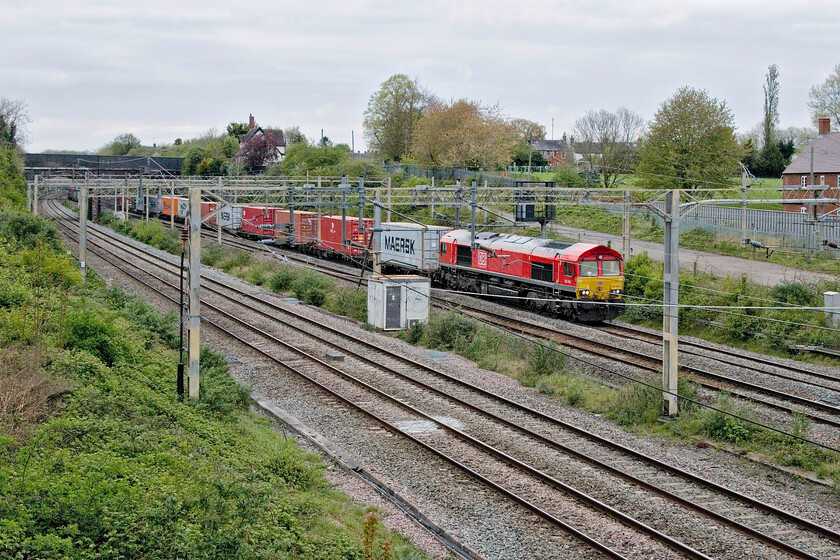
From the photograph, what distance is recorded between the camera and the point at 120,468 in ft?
33.4

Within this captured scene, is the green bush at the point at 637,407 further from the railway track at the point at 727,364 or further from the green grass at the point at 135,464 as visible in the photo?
the green grass at the point at 135,464

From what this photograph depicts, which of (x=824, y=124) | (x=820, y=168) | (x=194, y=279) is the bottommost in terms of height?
(x=194, y=279)

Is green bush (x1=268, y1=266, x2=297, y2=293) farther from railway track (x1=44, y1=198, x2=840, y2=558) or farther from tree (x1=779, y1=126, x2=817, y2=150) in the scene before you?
tree (x1=779, y1=126, x2=817, y2=150)

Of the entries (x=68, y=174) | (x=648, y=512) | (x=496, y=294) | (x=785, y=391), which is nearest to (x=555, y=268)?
(x=496, y=294)

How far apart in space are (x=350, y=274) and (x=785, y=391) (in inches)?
1006

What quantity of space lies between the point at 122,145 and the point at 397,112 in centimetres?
7158

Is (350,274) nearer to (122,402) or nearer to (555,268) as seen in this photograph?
(555,268)

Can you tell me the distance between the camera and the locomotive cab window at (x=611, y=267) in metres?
30.3

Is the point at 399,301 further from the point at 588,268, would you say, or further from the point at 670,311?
the point at 670,311

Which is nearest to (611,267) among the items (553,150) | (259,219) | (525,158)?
(259,219)

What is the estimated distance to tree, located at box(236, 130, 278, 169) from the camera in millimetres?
96125

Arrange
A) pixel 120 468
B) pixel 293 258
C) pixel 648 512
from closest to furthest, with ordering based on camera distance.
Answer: pixel 120 468, pixel 648 512, pixel 293 258

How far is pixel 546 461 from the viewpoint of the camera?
1490 cm

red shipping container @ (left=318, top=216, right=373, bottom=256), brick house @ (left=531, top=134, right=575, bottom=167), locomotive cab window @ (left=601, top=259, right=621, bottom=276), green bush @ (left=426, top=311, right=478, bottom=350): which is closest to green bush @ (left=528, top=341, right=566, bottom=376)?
green bush @ (left=426, top=311, right=478, bottom=350)
